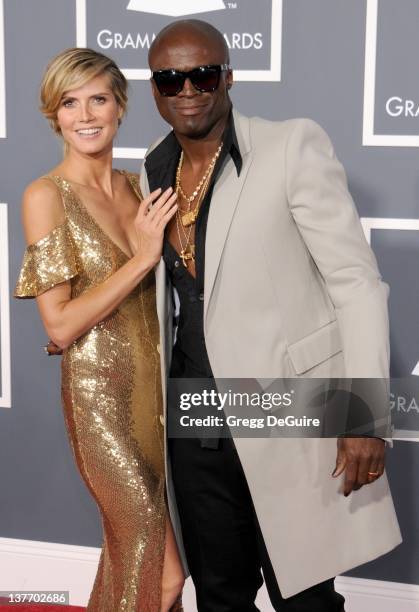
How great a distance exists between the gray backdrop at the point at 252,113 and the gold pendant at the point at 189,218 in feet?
3.23

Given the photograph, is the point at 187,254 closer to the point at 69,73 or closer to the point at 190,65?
the point at 190,65

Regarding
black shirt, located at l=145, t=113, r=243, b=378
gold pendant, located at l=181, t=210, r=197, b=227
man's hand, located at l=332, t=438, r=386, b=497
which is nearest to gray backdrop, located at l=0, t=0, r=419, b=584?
black shirt, located at l=145, t=113, r=243, b=378

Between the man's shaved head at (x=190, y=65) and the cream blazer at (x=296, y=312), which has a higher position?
the man's shaved head at (x=190, y=65)

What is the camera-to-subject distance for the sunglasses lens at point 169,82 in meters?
1.80

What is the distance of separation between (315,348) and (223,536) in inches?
20.5

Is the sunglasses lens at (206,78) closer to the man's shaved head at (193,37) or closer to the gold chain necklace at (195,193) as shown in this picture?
the man's shaved head at (193,37)

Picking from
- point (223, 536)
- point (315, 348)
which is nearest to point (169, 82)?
point (315, 348)

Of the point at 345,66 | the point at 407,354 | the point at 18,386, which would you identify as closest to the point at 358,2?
the point at 345,66

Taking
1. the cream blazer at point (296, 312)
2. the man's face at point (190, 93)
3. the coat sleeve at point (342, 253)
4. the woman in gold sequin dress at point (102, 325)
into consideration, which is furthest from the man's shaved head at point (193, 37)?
the woman in gold sequin dress at point (102, 325)

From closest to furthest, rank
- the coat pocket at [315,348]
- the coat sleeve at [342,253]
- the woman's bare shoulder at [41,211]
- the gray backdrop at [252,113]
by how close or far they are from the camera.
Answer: the coat sleeve at [342,253] < the coat pocket at [315,348] < the woman's bare shoulder at [41,211] < the gray backdrop at [252,113]

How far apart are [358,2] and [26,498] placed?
216 cm

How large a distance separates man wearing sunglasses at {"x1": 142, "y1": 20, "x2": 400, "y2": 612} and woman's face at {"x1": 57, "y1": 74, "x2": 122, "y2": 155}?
30 cm

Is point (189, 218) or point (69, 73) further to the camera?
point (69, 73)

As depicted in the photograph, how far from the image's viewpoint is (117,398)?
2150 mm
